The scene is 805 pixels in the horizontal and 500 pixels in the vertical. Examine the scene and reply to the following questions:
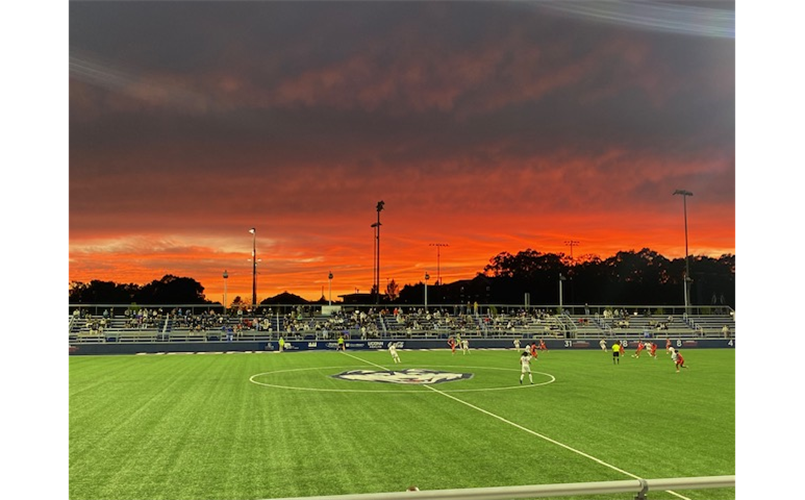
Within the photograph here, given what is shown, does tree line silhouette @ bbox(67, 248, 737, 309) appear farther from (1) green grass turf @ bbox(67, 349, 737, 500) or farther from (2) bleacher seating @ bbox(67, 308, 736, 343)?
(1) green grass turf @ bbox(67, 349, 737, 500)

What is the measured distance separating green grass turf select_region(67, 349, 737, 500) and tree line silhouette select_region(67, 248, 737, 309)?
3408 inches

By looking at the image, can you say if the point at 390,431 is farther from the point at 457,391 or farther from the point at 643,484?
the point at 643,484

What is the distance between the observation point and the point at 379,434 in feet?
50.1

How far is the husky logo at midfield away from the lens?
2737cm

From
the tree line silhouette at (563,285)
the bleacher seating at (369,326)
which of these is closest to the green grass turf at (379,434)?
the bleacher seating at (369,326)

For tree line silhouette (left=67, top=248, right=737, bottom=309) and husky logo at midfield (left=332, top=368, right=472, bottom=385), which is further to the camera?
→ tree line silhouette (left=67, top=248, right=737, bottom=309)

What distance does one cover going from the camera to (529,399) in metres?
21.6

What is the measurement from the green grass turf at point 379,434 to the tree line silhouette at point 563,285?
86565mm

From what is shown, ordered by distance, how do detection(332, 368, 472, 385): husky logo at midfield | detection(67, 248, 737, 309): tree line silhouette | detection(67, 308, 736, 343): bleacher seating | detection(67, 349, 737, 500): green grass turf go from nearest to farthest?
detection(67, 349, 737, 500): green grass turf < detection(332, 368, 472, 385): husky logo at midfield < detection(67, 308, 736, 343): bleacher seating < detection(67, 248, 737, 309): tree line silhouette

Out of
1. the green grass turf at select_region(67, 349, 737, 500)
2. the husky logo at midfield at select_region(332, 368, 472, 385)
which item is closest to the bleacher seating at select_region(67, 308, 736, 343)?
the husky logo at midfield at select_region(332, 368, 472, 385)
